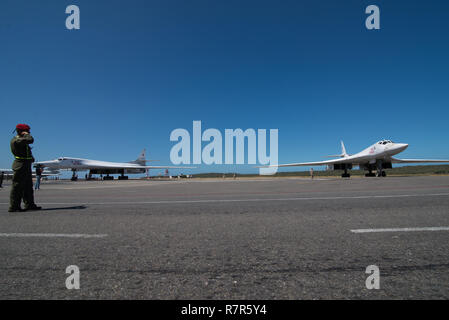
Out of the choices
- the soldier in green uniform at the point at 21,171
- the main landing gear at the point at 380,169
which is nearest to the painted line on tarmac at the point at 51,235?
the soldier in green uniform at the point at 21,171

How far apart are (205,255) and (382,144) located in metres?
28.0

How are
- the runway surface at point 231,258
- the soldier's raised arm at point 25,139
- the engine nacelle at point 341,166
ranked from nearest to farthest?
the runway surface at point 231,258, the soldier's raised arm at point 25,139, the engine nacelle at point 341,166

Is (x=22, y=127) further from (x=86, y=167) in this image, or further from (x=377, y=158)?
(x=86, y=167)

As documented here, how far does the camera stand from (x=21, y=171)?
515 cm

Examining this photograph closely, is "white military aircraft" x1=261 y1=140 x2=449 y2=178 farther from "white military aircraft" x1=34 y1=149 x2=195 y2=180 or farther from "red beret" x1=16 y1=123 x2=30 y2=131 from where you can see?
"white military aircraft" x1=34 y1=149 x2=195 y2=180

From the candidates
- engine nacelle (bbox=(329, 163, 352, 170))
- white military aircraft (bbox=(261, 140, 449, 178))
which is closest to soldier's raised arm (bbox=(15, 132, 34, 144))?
white military aircraft (bbox=(261, 140, 449, 178))

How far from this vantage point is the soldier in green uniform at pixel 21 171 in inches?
199

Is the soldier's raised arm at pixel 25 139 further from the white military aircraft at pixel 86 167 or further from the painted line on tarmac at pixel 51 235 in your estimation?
the white military aircraft at pixel 86 167

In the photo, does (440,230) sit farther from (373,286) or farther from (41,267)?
(41,267)

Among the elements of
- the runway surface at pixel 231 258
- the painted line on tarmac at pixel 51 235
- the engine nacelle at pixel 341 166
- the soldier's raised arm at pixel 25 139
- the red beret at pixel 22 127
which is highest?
the red beret at pixel 22 127
